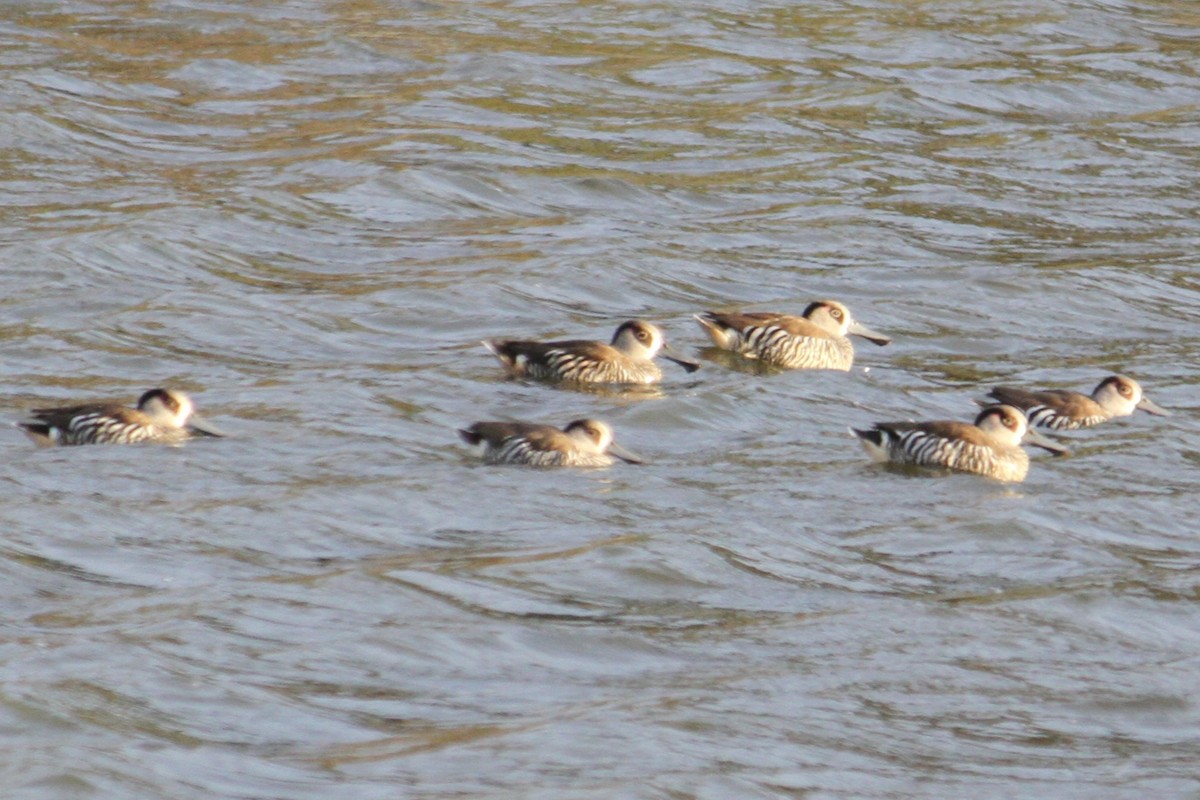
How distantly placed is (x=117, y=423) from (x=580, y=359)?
294cm

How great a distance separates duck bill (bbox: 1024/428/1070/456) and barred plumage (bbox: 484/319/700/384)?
7.62ft

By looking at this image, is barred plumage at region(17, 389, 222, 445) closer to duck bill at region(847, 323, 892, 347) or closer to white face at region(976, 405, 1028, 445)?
white face at region(976, 405, 1028, 445)

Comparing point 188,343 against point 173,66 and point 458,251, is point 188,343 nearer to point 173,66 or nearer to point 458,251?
point 458,251

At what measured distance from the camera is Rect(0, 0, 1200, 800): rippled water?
27.0 feet

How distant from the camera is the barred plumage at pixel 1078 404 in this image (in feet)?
43.8

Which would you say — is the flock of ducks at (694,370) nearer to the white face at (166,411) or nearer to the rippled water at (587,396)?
the white face at (166,411)

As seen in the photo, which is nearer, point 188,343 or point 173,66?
point 188,343

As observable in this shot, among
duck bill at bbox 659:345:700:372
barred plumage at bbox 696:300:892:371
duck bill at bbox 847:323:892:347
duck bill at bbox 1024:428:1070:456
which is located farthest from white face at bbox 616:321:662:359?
duck bill at bbox 1024:428:1070:456

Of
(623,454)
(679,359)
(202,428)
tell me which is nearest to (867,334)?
(679,359)

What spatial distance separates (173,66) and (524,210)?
501cm

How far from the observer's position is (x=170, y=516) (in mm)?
10570

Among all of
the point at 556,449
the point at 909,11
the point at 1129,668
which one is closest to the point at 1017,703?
the point at 1129,668

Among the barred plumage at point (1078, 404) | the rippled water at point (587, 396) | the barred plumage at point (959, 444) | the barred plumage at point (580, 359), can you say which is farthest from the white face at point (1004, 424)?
the barred plumage at point (580, 359)

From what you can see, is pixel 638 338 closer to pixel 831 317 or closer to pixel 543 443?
pixel 831 317
